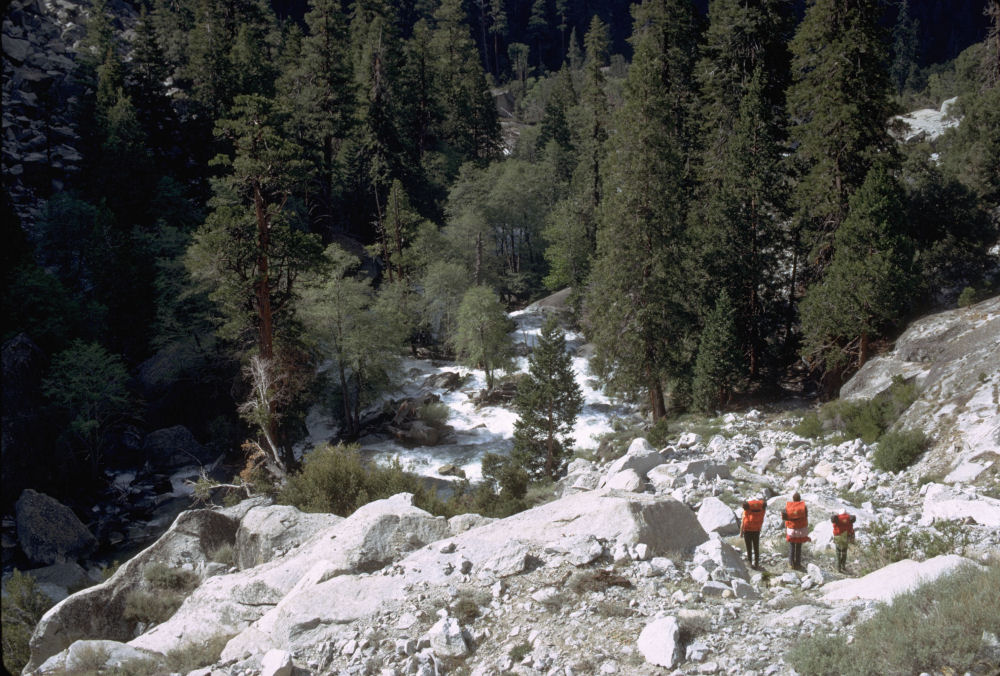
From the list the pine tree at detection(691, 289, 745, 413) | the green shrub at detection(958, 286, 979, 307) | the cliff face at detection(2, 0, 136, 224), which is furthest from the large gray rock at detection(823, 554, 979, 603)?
the cliff face at detection(2, 0, 136, 224)

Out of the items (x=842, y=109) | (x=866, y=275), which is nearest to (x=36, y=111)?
(x=842, y=109)

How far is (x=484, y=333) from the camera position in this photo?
3541 centimetres

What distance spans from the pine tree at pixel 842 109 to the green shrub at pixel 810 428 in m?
7.15

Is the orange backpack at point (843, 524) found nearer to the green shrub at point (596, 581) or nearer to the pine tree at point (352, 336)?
the green shrub at point (596, 581)

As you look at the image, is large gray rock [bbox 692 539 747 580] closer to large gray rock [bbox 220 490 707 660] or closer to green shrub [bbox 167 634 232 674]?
large gray rock [bbox 220 490 707 660]

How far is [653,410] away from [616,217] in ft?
25.3

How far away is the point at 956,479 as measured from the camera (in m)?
12.6

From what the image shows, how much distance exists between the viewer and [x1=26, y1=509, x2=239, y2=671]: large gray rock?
10.6 meters

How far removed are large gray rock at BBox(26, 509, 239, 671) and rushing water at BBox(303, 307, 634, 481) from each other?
42.9 ft

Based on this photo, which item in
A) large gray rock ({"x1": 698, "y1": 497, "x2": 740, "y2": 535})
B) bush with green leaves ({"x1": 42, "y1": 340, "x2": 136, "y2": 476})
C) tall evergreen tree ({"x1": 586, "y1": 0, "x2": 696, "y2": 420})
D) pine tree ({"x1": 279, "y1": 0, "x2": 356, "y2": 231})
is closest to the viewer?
large gray rock ({"x1": 698, "y1": 497, "x2": 740, "y2": 535})

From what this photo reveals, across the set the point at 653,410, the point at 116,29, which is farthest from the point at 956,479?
the point at 116,29

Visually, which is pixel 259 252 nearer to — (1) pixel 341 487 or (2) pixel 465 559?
(1) pixel 341 487

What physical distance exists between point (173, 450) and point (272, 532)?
2121cm

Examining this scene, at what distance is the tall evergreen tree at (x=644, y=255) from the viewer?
2409cm
